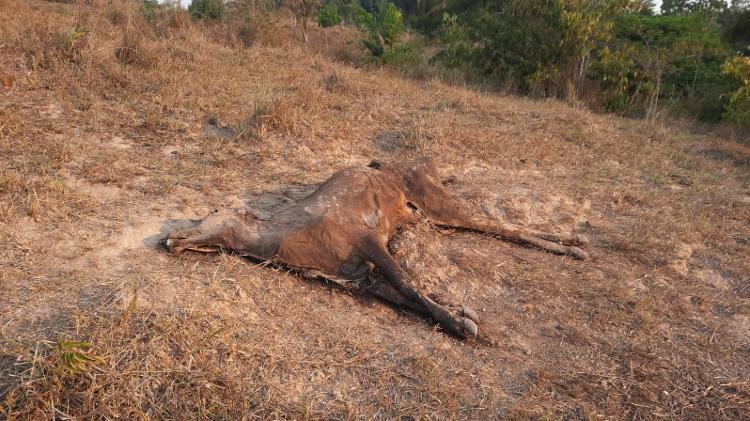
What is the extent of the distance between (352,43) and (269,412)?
971 centimetres

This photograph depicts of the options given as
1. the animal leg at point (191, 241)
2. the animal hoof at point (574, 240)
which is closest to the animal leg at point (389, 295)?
the animal leg at point (191, 241)

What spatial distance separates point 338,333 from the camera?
256 centimetres

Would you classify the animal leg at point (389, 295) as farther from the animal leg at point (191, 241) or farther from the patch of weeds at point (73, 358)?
the patch of weeds at point (73, 358)

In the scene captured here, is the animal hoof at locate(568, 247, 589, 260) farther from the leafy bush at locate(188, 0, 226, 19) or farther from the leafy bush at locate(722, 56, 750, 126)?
the leafy bush at locate(188, 0, 226, 19)

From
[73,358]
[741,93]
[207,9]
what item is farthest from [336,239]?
[207,9]

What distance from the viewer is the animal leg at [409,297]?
2689mm

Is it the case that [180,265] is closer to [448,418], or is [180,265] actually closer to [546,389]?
[448,418]

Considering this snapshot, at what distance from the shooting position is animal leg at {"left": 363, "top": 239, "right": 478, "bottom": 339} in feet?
8.82

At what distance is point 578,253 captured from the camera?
3678 mm

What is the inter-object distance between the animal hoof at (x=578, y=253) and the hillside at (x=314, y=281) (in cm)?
7

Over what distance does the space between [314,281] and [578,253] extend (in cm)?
197

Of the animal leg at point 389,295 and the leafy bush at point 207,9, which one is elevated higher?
the leafy bush at point 207,9

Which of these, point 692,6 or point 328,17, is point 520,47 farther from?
point 692,6

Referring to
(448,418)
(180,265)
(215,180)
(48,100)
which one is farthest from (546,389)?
(48,100)
